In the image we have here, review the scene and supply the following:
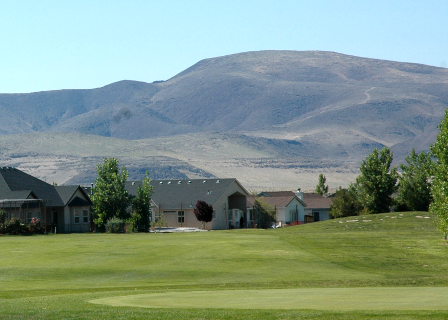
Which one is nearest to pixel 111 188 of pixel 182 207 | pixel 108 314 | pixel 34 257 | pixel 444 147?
pixel 182 207

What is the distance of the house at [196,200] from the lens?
72.2 meters

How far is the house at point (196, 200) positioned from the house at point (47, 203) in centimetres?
988

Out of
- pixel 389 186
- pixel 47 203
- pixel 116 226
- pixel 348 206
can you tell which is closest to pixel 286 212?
pixel 348 206

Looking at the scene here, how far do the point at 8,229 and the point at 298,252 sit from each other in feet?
92.1

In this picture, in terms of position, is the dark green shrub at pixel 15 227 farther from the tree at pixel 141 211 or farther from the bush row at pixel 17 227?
the tree at pixel 141 211

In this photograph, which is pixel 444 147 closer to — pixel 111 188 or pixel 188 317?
pixel 188 317

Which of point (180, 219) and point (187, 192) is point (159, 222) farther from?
point (187, 192)

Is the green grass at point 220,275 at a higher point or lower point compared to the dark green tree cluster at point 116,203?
lower

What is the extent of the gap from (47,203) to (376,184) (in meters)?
33.9

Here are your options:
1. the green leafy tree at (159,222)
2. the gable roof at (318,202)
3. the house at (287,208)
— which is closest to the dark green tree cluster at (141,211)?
the green leafy tree at (159,222)

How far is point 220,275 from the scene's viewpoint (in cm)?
2614

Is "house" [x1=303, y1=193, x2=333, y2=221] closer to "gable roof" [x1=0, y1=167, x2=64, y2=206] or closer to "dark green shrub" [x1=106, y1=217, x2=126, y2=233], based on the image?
"dark green shrub" [x1=106, y1=217, x2=126, y2=233]

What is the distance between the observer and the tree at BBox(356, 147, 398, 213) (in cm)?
7194

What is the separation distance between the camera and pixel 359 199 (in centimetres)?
7406
